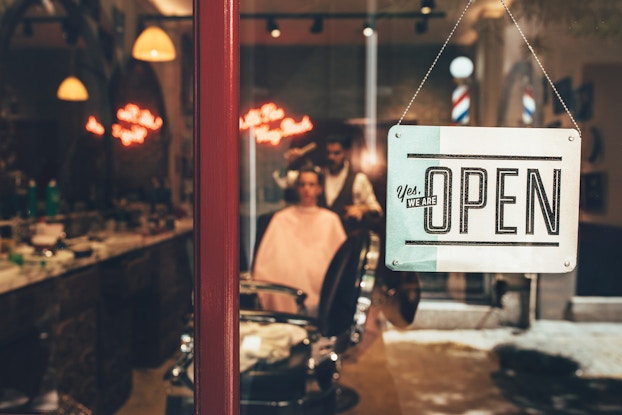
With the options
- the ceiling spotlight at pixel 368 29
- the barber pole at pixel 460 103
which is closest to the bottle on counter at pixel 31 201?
the ceiling spotlight at pixel 368 29

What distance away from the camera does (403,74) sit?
6.70m

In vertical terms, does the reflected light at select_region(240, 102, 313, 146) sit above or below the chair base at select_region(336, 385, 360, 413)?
above

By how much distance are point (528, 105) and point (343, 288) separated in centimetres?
338

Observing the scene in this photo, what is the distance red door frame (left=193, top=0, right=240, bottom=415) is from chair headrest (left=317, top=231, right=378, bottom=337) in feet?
5.79

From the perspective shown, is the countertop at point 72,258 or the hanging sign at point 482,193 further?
the countertop at point 72,258

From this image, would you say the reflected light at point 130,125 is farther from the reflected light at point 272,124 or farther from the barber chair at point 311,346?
the barber chair at point 311,346

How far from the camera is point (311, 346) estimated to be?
2.88m

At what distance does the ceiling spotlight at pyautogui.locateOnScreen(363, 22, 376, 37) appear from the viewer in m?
6.59

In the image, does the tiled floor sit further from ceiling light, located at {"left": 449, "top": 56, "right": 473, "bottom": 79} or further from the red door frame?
ceiling light, located at {"left": 449, "top": 56, "right": 473, "bottom": 79}

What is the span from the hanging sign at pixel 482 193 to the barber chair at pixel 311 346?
3.04 feet

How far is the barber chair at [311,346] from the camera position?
2.52 m

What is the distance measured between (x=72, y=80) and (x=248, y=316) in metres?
2.99

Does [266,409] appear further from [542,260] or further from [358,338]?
[542,260]

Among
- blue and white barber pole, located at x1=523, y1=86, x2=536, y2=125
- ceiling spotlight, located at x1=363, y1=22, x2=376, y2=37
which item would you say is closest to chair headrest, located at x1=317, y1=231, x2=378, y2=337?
blue and white barber pole, located at x1=523, y1=86, x2=536, y2=125
